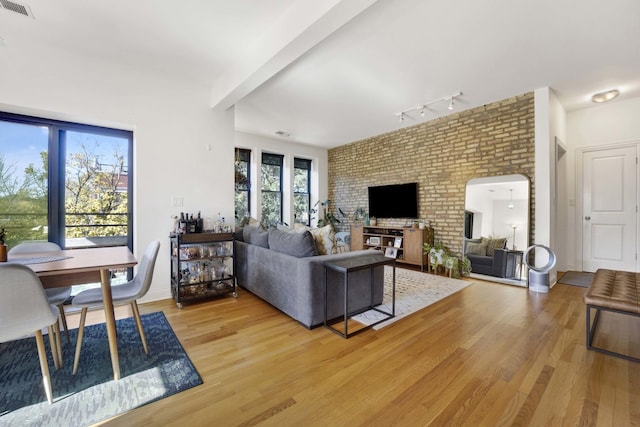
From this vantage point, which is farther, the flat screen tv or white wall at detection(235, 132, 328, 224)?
white wall at detection(235, 132, 328, 224)

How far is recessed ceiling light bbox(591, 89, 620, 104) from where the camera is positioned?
3801mm

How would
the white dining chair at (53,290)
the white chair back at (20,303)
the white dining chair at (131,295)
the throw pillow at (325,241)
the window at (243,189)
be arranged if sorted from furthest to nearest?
the window at (243,189) → the throw pillow at (325,241) → the white dining chair at (53,290) → the white dining chair at (131,295) → the white chair back at (20,303)

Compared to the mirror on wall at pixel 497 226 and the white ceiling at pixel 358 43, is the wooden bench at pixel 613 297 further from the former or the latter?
the white ceiling at pixel 358 43

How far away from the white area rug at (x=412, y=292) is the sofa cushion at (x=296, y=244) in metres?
0.84

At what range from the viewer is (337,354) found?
2055mm

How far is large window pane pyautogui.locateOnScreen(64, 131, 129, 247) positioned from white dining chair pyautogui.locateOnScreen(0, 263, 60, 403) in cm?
202

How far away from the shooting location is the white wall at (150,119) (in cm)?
270

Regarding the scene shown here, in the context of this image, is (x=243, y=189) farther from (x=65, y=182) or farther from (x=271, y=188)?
(x=65, y=182)

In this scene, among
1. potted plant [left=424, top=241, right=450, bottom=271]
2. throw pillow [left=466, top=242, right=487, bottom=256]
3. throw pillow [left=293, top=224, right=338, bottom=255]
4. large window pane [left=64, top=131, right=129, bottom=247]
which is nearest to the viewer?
throw pillow [left=293, top=224, right=338, bottom=255]

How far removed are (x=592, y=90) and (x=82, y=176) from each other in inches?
264

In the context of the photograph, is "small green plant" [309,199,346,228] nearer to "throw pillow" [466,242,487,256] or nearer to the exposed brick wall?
the exposed brick wall

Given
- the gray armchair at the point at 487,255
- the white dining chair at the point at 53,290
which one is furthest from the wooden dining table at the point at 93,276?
the gray armchair at the point at 487,255

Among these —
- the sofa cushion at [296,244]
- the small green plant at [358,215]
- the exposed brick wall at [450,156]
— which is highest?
the exposed brick wall at [450,156]

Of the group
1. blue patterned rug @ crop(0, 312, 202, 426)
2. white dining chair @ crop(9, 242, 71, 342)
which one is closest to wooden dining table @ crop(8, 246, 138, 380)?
blue patterned rug @ crop(0, 312, 202, 426)
